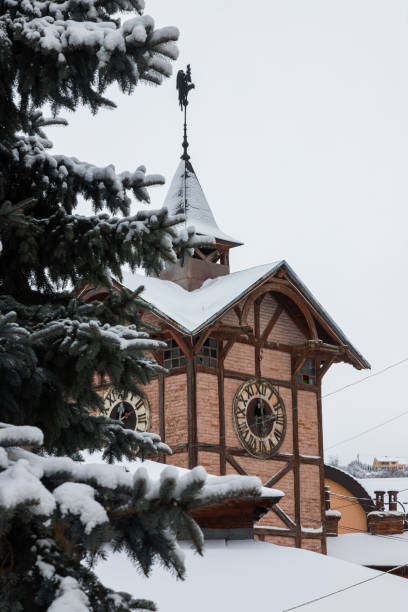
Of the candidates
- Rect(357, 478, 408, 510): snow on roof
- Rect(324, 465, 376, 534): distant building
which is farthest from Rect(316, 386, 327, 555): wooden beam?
Rect(357, 478, 408, 510): snow on roof

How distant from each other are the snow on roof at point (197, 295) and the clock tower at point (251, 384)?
0.04 m

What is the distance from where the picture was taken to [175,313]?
66.5ft

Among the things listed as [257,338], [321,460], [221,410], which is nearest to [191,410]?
[221,410]

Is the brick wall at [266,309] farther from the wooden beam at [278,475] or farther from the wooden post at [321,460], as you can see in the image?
the wooden beam at [278,475]

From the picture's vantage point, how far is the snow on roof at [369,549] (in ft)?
84.7

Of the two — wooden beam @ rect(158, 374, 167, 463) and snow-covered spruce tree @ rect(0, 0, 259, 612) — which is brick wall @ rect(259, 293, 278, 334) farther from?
snow-covered spruce tree @ rect(0, 0, 259, 612)

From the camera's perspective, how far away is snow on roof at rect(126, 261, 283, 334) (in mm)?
20062

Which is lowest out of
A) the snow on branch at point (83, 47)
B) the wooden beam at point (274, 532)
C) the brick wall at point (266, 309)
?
the wooden beam at point (274, 532)

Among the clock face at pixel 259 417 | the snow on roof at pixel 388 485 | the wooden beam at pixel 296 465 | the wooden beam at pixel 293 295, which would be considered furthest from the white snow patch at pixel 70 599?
the snow on roof at pixel 388 485

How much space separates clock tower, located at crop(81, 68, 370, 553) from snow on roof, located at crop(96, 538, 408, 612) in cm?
553

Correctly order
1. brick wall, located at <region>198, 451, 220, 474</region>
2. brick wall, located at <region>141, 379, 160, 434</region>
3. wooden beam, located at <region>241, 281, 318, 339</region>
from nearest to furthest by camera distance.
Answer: brick wall, located at <region>198, 451, 220, 474</region> → brick wall, located at <region>141, 379, 160, 434</region> → wooden beam, located at <region>241, 281, 318, 339</region>

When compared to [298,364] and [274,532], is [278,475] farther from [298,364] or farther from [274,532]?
[298,364]

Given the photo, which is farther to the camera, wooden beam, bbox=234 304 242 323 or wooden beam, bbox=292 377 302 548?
wooden beam, bbox=292 377 302 548

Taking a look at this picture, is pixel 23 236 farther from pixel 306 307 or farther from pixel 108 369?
pixel 306 307
